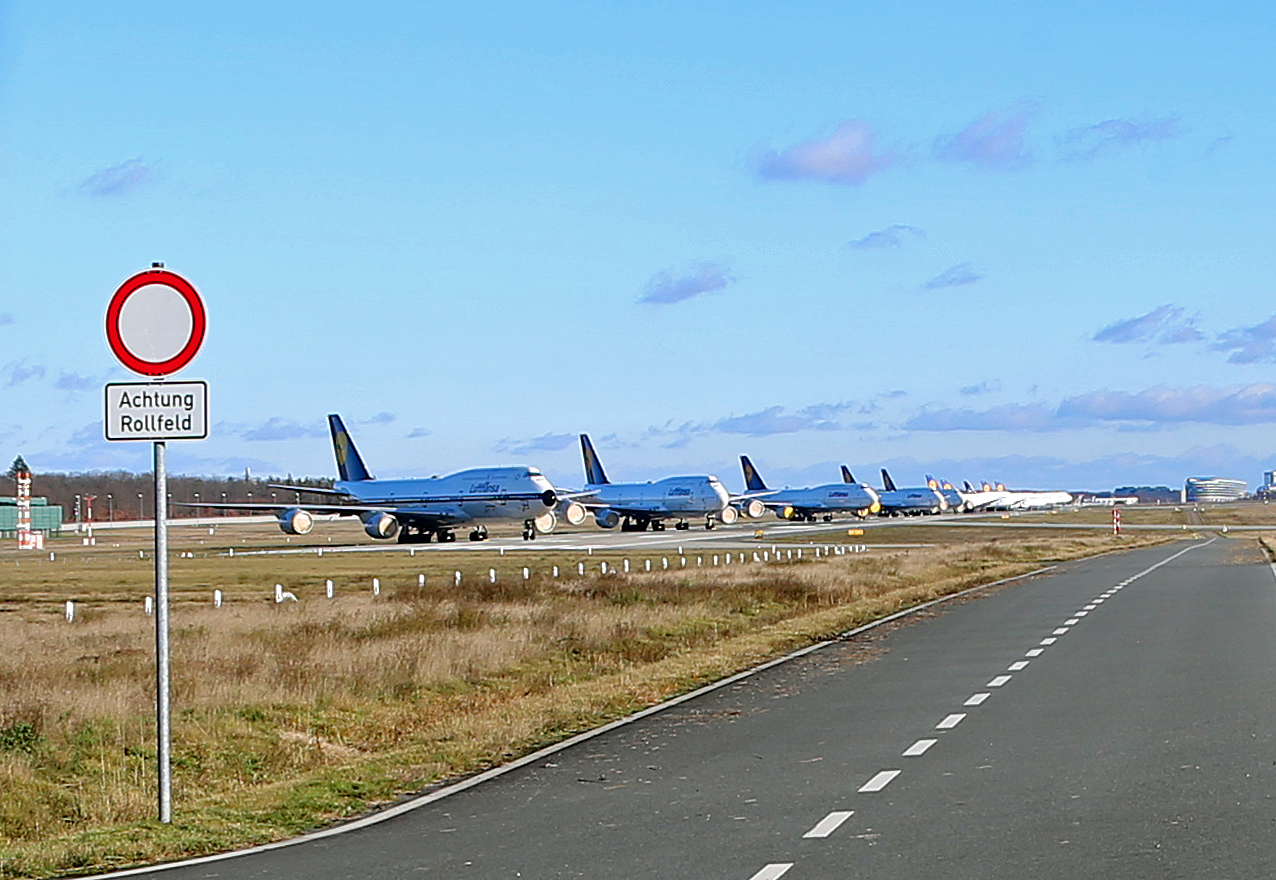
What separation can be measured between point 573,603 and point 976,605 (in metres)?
7.78

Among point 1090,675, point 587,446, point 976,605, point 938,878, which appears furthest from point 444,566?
point 587,446

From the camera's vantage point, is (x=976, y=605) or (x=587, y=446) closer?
(x=976, y=605)

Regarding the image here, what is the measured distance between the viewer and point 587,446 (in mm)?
133000

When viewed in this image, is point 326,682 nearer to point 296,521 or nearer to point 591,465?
point 296,521

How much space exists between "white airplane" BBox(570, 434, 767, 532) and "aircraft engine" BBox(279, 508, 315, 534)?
1208 inches

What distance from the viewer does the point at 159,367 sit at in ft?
31.7

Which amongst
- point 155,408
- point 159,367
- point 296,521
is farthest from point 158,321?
point 296,521

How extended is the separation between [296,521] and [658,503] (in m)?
36.3

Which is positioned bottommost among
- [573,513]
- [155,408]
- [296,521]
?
[155,408]

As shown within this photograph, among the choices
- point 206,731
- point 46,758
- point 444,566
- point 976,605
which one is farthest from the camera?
point 444,566

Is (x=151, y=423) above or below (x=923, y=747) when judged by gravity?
above

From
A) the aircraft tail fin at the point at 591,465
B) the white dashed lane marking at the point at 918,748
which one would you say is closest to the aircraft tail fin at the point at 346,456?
the aircraft tail fin at the point at 591,465

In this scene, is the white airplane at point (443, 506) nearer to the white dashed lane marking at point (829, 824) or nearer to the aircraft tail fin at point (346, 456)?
the aircraft tail fin at point (346, 456)

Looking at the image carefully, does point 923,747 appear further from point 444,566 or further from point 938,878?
point 444,566
